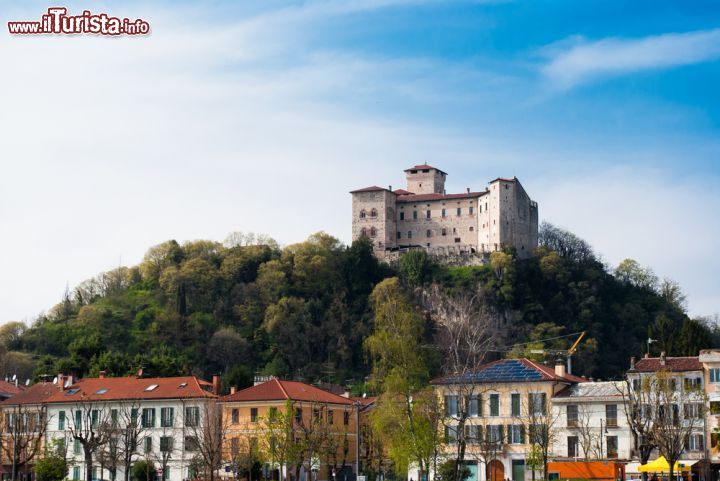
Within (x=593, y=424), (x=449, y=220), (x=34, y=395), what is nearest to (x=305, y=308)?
(x=449, y=220)

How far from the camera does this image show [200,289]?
159000mm

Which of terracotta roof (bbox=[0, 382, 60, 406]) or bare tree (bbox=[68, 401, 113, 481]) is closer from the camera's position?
bare tree (bbox=[68, 401, 113, 481])

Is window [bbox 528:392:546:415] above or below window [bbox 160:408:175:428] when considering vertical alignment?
above

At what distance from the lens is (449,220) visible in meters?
171

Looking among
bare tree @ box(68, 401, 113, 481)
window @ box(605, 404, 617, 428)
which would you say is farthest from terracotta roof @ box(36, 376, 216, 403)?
window @ box(605, 404, 617, 428)

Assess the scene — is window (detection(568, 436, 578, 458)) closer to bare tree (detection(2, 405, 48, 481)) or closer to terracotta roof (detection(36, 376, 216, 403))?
terracotta roof (detection(36, 376, 216, 403))

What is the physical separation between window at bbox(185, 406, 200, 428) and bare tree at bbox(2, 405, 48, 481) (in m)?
9.64

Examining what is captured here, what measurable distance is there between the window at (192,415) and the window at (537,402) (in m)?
23.0

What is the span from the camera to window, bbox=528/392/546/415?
76312mm

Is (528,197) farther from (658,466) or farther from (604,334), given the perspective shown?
(658,466)

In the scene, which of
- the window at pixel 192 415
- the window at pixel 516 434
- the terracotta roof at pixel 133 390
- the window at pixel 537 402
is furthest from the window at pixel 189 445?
the window at pixel 537 402

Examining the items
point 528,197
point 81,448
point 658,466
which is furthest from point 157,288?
point 658,466

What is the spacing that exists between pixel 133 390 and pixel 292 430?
16.7 m

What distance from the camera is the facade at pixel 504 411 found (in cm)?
7731
